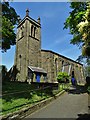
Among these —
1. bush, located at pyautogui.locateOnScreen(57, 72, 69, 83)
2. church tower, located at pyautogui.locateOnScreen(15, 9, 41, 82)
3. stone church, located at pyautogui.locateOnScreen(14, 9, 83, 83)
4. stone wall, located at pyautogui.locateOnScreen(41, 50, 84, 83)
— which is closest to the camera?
bush, located at pyautogui.locateOnScreen(57, 72, 69, 83)

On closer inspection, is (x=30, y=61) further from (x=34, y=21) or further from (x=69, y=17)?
(x=69, y=17)

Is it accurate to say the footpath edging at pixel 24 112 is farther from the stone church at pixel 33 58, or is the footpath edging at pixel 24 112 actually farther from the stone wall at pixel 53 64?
the stone wall at pixel 53 64

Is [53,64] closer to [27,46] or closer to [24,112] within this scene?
[27,46]

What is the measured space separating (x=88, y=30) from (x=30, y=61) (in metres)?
37.9

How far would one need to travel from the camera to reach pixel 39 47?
48875 mm

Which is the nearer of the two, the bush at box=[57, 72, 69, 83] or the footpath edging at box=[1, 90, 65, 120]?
the footpath edging at box=[1, 90, 65, 120]

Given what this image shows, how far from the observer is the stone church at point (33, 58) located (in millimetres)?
43328

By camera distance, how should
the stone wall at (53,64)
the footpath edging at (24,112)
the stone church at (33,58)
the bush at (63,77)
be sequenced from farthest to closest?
the stone wall at (53,64), the stone church at (33,58), the bush at (63,77), the footpath edging at (24,112)

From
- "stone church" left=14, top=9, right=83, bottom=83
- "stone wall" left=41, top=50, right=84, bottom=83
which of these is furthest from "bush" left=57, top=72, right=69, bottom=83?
"stone wall" left=41, top=50, right=84, bottom=83

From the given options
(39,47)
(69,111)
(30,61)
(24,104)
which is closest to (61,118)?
(69,111)

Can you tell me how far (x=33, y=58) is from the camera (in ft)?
150

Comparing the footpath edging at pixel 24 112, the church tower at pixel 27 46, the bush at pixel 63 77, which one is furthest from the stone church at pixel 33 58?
the footpath edging at pixel 24 112

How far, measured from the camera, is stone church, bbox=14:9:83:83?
4333cm

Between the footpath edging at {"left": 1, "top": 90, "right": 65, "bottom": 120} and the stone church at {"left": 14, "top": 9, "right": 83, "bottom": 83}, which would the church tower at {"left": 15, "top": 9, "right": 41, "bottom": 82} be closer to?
the stone church at {"left": 14, "top": 9, "right": 83, "bottom": 83}
